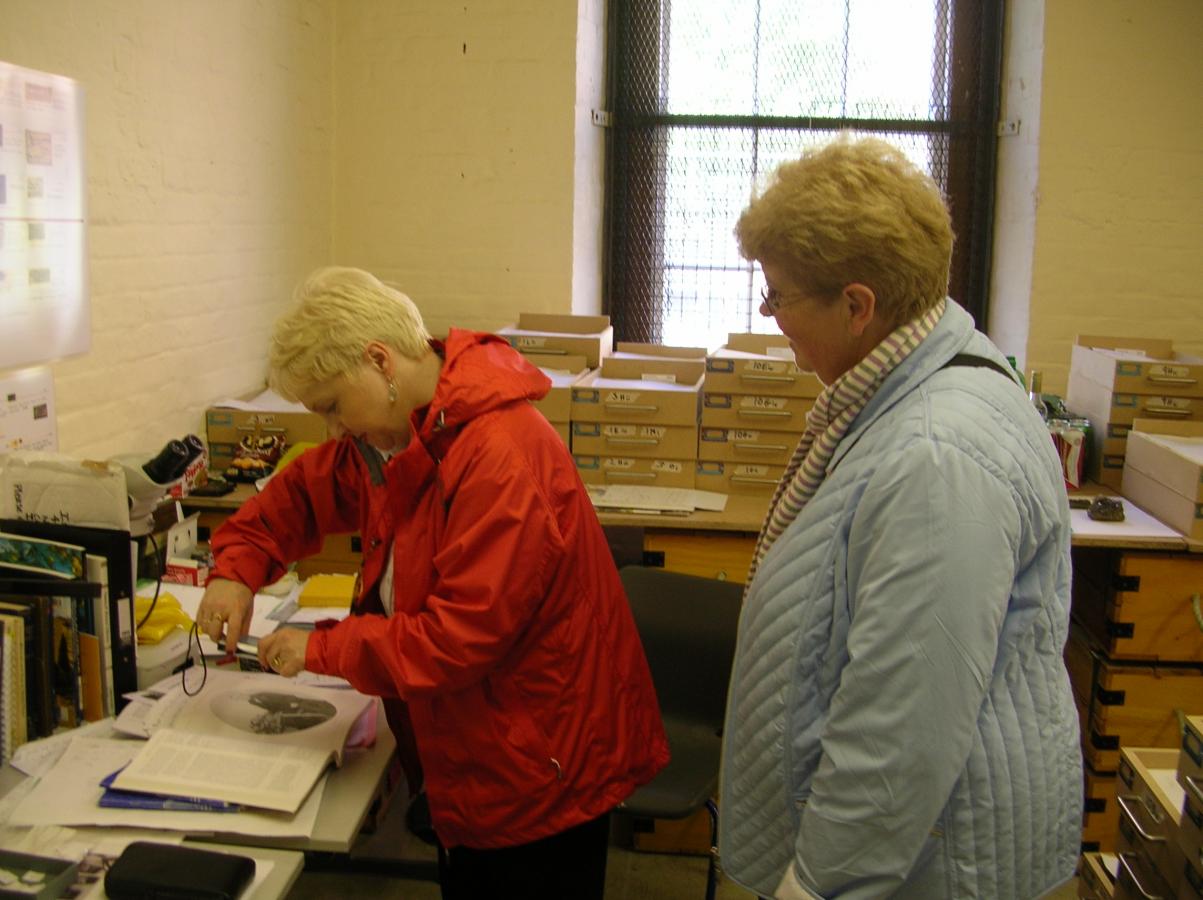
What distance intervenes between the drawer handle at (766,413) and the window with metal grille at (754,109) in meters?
1.12

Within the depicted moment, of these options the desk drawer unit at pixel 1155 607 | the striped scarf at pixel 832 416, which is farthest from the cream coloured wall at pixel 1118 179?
the striped scarf at pixel 832 416

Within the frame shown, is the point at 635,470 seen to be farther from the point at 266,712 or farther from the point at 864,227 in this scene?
the point at 864,227

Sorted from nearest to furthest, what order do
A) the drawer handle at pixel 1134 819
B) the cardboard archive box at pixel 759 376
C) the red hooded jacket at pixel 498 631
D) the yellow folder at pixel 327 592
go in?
the red hooded jacket at pixel 498 631, the drawer handle at pixel 1134 819, the yellow folder at pixel 327 592, the cardboard archive box at pixel 759 376

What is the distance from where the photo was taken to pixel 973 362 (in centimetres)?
136

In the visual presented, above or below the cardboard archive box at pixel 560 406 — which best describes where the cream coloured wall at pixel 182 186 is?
above

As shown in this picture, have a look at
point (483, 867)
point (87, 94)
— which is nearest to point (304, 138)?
point (87, 94)

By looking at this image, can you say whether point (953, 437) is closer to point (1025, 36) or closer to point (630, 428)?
point (630, 428)

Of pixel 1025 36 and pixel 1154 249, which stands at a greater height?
pixel 1025 36

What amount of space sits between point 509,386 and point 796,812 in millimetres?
731

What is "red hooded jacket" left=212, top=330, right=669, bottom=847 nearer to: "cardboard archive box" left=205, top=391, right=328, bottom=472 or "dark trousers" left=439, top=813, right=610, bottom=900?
"dark trousers" left=439, top=813, right=610, bottom=900

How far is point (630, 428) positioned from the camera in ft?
10.6

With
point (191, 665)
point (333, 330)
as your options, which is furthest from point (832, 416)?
point (191, 665)

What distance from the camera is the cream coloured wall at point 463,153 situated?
3.87m

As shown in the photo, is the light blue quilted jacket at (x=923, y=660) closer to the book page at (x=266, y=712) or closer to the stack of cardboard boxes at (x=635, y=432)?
the book page at (x=266, y=712)
